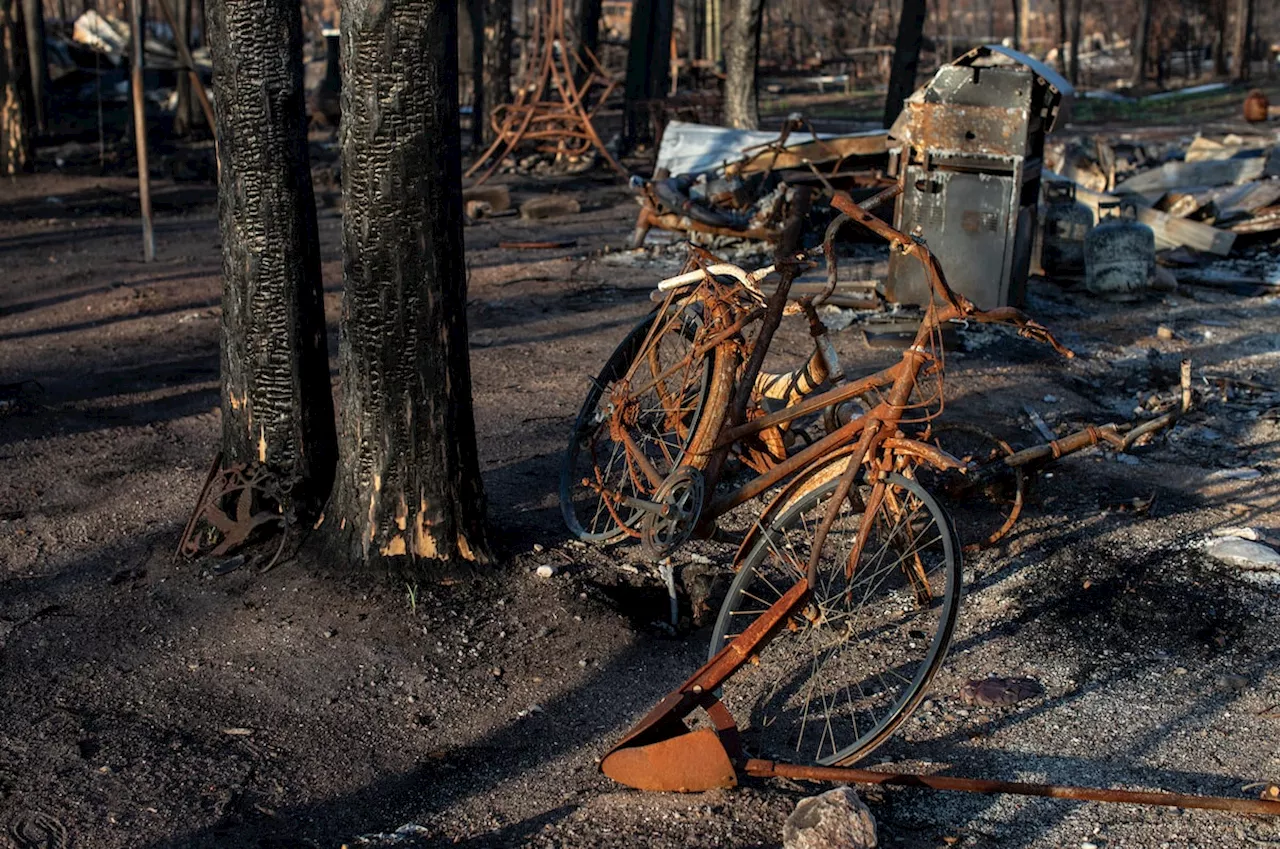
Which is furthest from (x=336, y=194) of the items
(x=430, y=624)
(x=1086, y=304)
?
(x=430, y=624)

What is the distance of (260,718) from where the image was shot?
4.12 meters

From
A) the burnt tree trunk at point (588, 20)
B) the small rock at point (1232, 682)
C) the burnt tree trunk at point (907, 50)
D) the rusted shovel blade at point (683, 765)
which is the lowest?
the small rock at point (1232, 682)

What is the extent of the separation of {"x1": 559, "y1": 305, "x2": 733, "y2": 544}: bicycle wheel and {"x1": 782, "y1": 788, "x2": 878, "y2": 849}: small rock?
1.67 metres

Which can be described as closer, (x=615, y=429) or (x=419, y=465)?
(x=419, y=465)

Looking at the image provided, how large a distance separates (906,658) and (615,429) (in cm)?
146

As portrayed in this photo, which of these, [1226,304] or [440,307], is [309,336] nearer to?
[440,307]

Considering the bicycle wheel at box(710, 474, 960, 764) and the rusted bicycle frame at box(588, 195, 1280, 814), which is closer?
the rusted bicycle frame at box(588, 195, 1280, 814)

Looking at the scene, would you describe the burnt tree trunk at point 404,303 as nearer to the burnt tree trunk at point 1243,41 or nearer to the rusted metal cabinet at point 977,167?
the rusted metal cabinet at point 977,167

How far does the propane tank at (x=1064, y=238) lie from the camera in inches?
434

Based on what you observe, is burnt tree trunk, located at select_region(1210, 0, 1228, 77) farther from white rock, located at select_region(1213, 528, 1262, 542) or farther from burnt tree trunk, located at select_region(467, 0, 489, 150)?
white rock, located at select_region(1213, 528, 1262, 542)

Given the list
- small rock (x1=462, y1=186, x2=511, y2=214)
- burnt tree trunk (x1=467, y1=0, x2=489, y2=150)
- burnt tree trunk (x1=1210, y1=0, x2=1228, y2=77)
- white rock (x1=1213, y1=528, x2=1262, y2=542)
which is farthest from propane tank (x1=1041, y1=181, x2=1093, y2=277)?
burnt tree trunk (x1=1210, y1=0, x2=1228, y2=77)

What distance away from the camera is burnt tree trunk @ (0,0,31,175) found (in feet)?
52.4

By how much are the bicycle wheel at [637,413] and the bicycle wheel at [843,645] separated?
640mm

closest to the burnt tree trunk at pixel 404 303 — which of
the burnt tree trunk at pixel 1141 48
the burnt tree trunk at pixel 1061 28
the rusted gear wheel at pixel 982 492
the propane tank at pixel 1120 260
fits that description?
the rusted gear wheel at pixel 982 492
